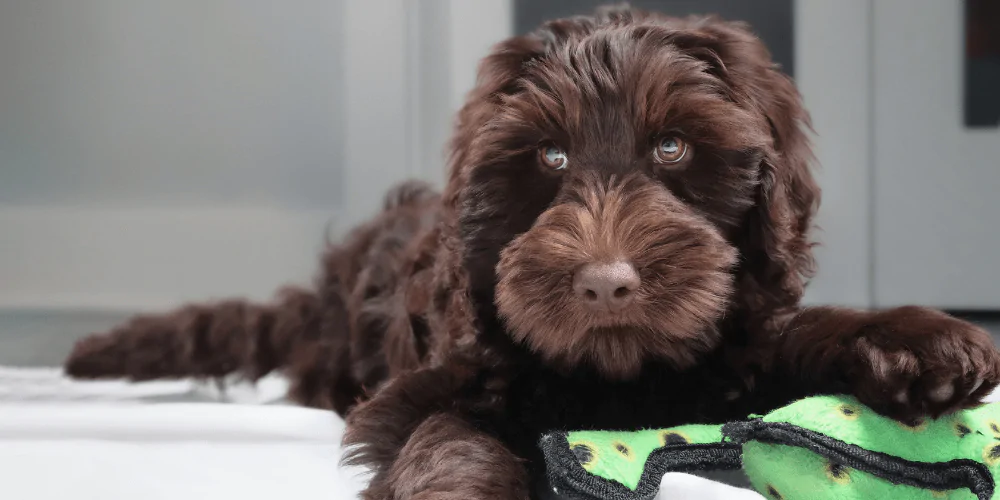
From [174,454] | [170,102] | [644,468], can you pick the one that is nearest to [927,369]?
[644,468]

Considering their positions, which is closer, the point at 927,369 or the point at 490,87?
the point at 927,369

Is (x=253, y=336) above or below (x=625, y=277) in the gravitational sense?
below

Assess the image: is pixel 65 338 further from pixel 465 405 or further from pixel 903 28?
pixel 903 28

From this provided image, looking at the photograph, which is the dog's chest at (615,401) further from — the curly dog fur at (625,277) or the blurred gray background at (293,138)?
the blurred gray background at (293,138)

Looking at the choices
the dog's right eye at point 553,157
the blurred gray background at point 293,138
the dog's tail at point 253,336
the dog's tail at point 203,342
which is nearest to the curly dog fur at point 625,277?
the dog's right eye at point 553,157

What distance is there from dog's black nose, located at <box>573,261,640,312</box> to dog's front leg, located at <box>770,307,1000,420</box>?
349 millimetres

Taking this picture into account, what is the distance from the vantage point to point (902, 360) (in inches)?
46.1

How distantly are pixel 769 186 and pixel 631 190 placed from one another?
268 mm

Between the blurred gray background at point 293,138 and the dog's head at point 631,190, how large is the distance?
2.15 metres

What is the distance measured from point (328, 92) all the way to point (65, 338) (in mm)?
1485

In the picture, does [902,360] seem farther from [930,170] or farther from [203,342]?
[930,170]

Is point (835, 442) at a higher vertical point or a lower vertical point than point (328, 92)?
lower

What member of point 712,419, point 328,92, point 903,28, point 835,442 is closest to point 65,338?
point 328,92

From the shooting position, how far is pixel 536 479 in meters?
1.34
